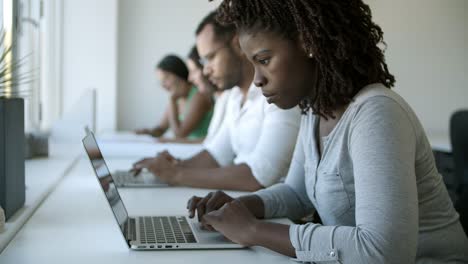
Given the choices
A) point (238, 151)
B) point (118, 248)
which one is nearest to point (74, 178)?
point (238, 151)

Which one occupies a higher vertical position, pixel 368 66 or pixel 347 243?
pixel 368 66

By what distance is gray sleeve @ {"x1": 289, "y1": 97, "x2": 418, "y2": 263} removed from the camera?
982mm

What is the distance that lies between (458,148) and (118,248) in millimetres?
2470

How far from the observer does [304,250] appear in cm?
106

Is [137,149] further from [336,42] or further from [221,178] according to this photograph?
[336,42]

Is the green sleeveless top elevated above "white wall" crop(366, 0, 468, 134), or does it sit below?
below

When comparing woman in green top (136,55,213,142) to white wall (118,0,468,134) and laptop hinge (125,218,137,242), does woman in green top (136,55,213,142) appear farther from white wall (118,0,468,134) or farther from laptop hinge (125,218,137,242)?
laptop hinge (125,218,137,242)

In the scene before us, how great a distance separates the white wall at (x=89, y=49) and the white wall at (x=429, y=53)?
2226 mm

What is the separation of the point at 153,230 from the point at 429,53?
14.8ft

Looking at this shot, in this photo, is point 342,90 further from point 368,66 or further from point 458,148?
point 458,148

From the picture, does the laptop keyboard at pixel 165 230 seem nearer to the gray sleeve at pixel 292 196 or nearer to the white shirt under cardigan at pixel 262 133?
the gray sleeve at pixel 292 196

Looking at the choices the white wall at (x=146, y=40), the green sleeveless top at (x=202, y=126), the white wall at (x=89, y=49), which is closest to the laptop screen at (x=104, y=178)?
the green sleeveless top at (x=202, y=126)

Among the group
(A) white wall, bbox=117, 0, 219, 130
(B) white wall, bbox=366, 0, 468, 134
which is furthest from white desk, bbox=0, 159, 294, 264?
(B) white wall, bbox=366, 0, 468, 134

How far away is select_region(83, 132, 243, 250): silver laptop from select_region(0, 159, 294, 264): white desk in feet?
0.07
